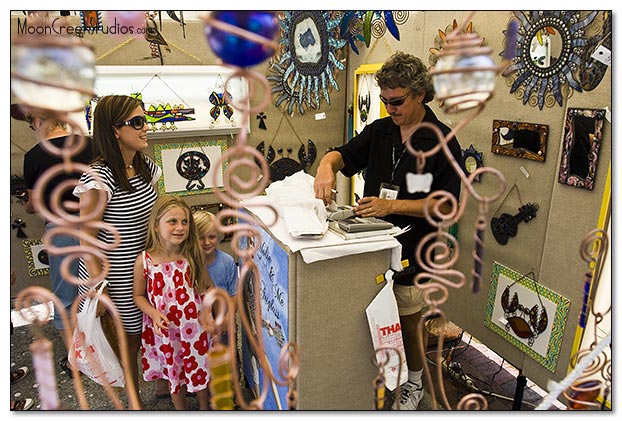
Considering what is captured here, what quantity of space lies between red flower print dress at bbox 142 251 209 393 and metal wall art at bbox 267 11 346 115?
1928 mm

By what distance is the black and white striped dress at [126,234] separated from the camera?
5.05 feet

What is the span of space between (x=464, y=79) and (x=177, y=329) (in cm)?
136

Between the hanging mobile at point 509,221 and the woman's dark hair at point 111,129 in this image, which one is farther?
the hanging mobile at point 509,221

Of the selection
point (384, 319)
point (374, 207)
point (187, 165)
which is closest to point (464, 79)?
point (374, 207)

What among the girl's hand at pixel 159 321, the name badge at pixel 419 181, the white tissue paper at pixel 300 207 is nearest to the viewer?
the name badge at pixel 419 181

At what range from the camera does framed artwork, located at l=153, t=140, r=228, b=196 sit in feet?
9.98

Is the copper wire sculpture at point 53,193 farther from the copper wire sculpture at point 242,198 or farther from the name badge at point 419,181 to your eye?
the name badge at point 419,181

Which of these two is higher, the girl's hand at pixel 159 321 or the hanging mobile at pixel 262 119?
the hanging mobile at pixel 262 119

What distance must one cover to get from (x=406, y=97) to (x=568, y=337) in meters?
1.20

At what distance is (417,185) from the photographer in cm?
68

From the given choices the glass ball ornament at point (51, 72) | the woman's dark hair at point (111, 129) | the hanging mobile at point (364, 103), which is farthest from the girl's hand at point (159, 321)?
the hanging mobile at point (364, 103)

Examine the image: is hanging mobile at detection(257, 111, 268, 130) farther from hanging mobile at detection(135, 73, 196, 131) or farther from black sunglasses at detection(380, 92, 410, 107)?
black sunglasses at detection(380, 92, 410, 107)

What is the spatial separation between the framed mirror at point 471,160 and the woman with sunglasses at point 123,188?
4.93 feet

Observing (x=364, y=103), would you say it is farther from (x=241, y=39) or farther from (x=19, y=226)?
(x=241, y=39)
